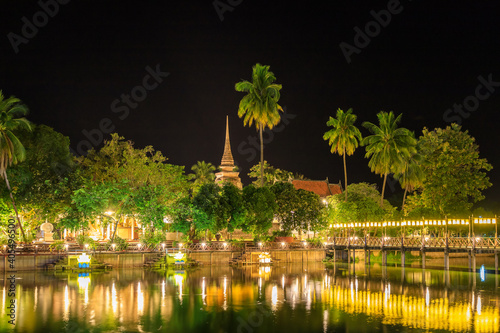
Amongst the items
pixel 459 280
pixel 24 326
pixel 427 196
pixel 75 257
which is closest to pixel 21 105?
pixel 75 257

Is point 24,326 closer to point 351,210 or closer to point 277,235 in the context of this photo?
point 277,235

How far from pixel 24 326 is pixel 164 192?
33744 mm

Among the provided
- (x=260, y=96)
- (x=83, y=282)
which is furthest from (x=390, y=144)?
(x=83, y=282)

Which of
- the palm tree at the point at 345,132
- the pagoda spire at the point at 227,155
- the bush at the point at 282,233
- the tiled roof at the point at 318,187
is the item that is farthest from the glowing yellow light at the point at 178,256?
the tiled roof at the point at 318,187

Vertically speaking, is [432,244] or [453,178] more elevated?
[453,178]

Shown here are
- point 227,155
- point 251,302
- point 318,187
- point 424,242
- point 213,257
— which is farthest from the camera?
point 227,155

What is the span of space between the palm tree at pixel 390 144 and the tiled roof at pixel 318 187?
21386 millimetres

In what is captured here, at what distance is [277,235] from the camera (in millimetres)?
65750

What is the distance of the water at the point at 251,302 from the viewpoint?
25500 mm

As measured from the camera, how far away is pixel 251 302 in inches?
1264

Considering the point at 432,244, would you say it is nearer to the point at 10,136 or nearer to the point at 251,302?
the point at 251,302

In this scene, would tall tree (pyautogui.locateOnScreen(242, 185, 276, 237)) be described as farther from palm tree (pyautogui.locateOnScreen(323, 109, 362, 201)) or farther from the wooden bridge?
palm tree (pyautogui.locateOnScreen(323, 109, 362, 201))

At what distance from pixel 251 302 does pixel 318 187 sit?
61.0 meters

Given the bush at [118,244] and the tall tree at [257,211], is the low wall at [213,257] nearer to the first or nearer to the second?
the tall tree at [257,211]
